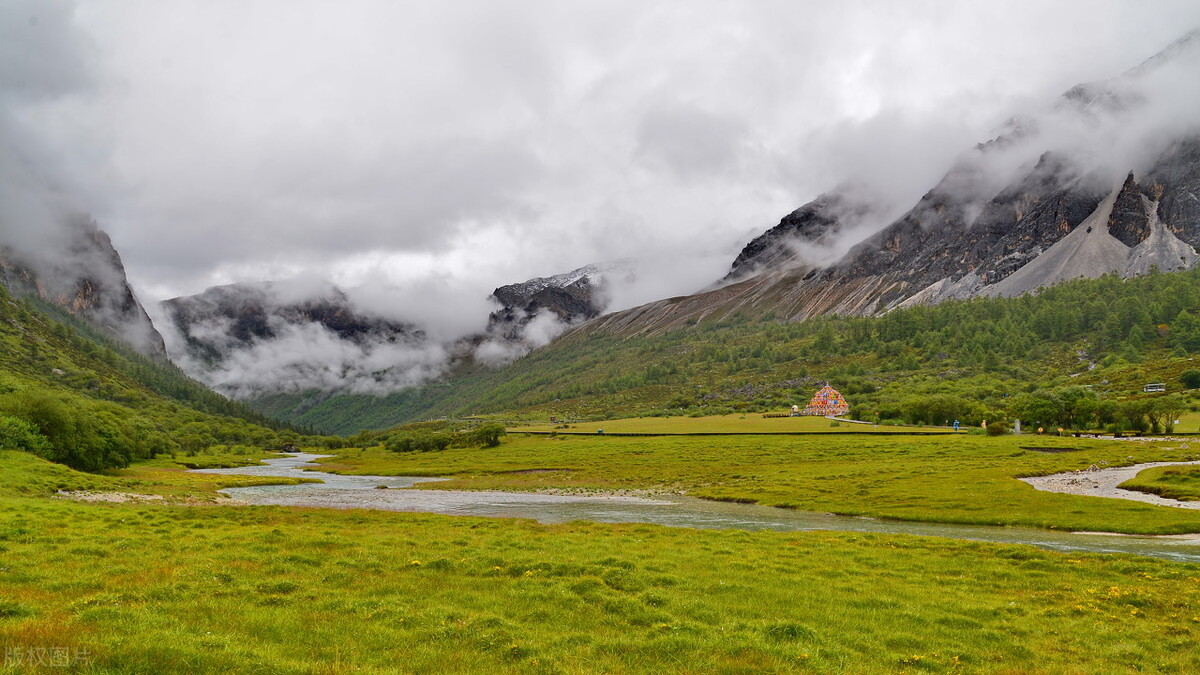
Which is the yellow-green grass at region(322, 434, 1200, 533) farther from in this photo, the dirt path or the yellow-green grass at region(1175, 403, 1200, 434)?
the yellow-green grass at region(1175, 403, 1200, 434)

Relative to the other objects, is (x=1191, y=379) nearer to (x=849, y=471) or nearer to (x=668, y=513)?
(x=849, y=471)

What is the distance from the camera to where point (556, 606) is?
1953 cm

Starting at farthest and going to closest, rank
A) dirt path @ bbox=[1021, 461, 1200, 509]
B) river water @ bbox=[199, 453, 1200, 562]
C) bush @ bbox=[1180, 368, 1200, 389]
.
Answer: bush @ bbox=[1180, 368, 1200, 389] < dirt path @ bbox=[1021, 461, 1200, 509] < river water @ bbox=[199, 453, 1200, 562]

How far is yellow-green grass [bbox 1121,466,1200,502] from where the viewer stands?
5588 centimetres

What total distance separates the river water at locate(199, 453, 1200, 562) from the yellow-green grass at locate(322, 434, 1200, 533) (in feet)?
12.5

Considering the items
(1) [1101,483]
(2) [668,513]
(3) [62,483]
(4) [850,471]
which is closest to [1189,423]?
(1) [1101,483]

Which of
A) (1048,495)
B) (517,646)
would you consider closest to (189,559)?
(517,646)

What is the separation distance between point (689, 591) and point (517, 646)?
9.39m

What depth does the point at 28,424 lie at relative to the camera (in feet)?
255

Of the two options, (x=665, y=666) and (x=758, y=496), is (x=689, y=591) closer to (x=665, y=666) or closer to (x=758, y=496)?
(x=665, y=666)

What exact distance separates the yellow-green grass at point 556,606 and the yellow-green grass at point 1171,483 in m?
35.3

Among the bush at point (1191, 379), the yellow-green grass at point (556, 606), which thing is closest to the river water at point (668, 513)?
the yellow-green grass at point (556, 606)

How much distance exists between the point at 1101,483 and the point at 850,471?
28489mm

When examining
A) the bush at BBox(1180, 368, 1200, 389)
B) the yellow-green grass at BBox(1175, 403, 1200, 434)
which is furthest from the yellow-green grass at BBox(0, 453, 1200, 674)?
the bush at BBox(1180, 368, 1200, 389)
